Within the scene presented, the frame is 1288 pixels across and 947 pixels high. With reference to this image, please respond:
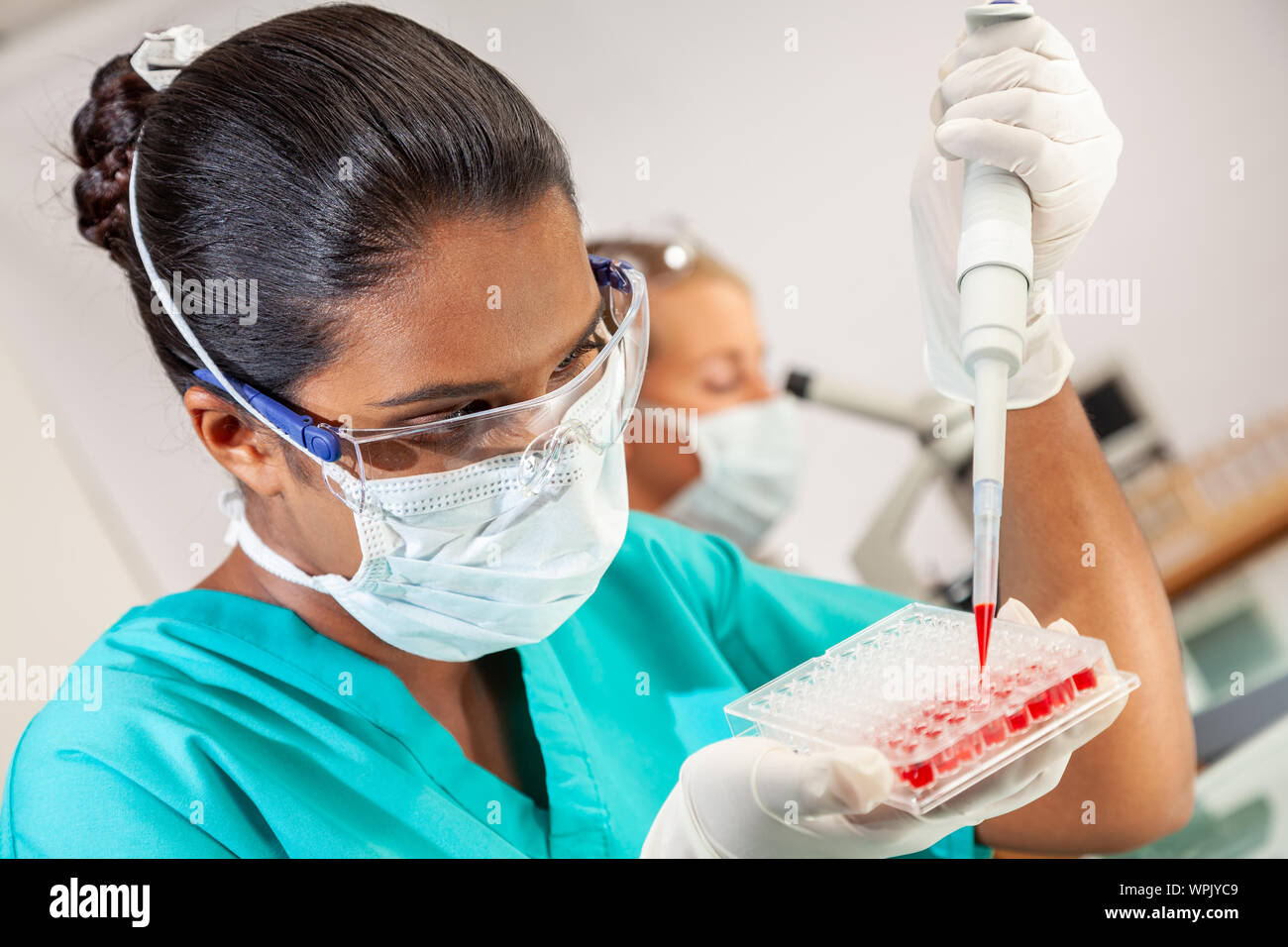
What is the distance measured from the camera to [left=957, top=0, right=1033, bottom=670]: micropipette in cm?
84

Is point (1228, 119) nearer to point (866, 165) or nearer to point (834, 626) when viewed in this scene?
point (866, 165)

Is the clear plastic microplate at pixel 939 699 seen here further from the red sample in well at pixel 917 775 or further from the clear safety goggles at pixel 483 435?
the clear safety goggles at pixel 483 435

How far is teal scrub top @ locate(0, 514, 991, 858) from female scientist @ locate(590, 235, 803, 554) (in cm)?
111

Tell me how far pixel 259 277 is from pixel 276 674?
365 mm

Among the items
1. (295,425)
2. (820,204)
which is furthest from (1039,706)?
(820,204)

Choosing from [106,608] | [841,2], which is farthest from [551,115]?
[106,608]

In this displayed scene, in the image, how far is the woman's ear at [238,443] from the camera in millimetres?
969

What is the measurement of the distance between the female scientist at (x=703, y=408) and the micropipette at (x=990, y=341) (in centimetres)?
151

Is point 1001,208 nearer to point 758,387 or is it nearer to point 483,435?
point 483,435

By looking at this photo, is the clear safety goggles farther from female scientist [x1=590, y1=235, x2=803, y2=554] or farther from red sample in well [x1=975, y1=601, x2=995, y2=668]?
female scientist [x1=590, y1=235, x2=803, y2=554]

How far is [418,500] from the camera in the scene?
96 cm

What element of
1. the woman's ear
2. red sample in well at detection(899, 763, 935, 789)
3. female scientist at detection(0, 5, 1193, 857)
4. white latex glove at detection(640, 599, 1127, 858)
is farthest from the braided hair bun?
red sample in well at detection(899, 763, 935, 789)

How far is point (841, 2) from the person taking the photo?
2133mm

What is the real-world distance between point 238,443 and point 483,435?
232 mm
